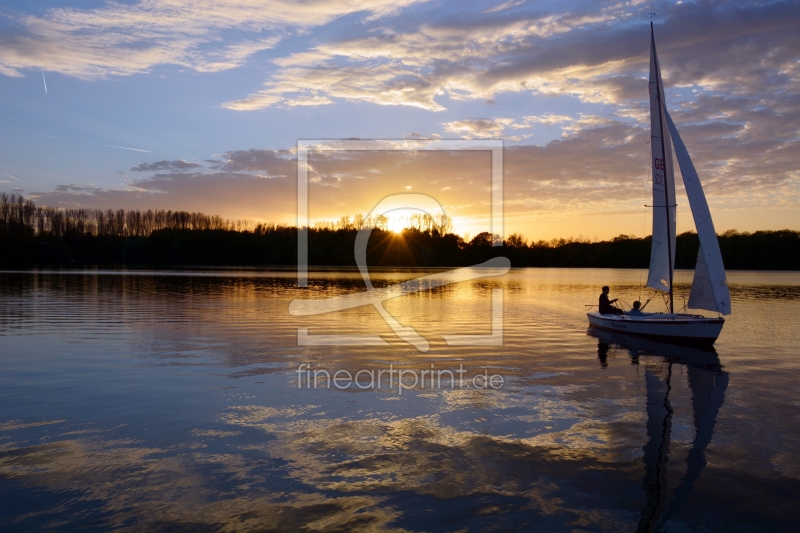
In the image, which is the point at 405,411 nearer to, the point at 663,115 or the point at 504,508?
the point at 504,508

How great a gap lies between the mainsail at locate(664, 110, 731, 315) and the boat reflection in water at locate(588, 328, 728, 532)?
1.93 m

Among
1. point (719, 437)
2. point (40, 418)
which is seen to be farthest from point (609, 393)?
point (40, 418)

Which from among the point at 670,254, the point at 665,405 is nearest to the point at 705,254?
the point at 670,254

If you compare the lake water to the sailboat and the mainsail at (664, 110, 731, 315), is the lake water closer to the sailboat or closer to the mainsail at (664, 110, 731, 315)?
→ the sailboat

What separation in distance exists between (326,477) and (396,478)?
98 cm

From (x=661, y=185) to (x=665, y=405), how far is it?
47.6ft

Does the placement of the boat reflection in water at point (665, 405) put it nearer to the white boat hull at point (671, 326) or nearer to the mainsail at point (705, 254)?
the white boat hull at point (671, 326)

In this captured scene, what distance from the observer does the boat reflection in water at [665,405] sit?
7578 mm

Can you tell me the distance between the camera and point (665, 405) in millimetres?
12531

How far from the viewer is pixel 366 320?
28469 mm

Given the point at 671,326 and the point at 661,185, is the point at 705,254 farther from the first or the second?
the point at 661,185

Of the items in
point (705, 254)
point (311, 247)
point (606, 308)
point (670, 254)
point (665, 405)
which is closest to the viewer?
point (665, 405)

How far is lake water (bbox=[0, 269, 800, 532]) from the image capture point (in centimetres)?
711

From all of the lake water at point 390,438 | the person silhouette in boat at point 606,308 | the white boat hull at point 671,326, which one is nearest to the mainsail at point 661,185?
the person silhouette in boat at point 606,308
